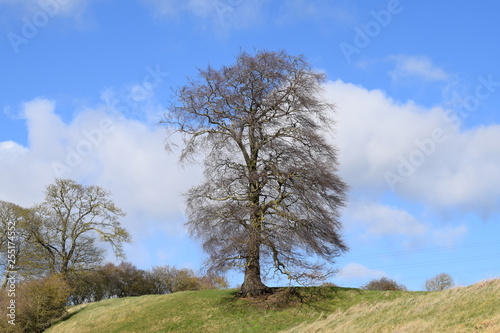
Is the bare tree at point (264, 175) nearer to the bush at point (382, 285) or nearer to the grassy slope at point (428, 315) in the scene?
the grassy slope at point (428, 315)

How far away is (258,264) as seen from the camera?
24.8 m

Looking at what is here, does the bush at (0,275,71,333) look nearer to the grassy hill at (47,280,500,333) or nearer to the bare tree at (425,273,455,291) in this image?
the grassy hill at (47,280,500,333)

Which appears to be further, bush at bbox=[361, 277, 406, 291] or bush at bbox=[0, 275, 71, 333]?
bush at bbox=[361, 277, 406, 291]

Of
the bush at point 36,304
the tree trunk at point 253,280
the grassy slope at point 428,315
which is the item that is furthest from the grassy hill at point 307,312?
the bush at point 36,304

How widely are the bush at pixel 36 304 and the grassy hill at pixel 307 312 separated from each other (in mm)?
1440

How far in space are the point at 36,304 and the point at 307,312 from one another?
1978cm

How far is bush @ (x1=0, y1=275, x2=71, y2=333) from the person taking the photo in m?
30.1

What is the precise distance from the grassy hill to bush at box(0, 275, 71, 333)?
144cm

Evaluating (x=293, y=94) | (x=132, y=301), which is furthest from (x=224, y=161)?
(x=132, y=301)

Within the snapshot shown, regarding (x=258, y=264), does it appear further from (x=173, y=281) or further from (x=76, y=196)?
(x=173, y=281)

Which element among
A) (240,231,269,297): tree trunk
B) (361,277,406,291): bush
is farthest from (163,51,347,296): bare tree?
(361,277,406,291): bush

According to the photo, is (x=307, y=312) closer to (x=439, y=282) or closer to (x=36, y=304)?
(x=36, y=304)

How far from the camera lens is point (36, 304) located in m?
31.0

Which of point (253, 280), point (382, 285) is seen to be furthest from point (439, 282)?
point (253, 280)
